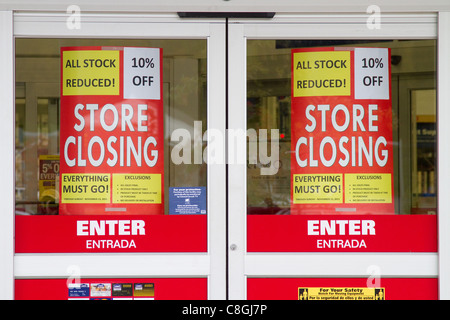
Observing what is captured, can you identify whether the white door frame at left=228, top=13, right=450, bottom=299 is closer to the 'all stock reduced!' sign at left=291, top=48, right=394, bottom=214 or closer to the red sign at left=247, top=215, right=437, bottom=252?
the red sign at left=247, top=215, right=437, bottom=252

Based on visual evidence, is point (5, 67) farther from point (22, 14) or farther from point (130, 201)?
point (130, 201)

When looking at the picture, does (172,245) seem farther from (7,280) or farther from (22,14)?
(22,14)

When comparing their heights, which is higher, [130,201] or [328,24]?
[328,24]

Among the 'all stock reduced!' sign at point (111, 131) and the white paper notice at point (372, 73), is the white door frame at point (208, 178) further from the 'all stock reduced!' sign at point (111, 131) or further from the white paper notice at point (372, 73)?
the white paper notice at point (372, 73)

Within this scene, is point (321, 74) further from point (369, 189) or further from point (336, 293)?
point (336, 293)

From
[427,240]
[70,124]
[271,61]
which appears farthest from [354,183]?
[70,124]

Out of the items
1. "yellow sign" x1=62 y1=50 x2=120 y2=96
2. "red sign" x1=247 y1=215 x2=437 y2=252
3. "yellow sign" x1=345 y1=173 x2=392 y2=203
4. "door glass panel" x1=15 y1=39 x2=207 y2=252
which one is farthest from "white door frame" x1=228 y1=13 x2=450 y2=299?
"yellow sign" x1=62 y1=50 x2=120 y2=96

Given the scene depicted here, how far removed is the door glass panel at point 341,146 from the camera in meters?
3.66

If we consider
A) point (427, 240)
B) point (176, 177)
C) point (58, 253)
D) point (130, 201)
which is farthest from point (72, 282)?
point (427, 240)

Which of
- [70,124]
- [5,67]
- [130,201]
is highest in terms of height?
[5,67]

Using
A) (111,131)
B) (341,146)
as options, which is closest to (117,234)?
(111,131)

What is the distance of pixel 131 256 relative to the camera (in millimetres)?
3637

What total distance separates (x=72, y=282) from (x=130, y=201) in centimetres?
64

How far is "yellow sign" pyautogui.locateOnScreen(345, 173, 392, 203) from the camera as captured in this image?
3.69m
